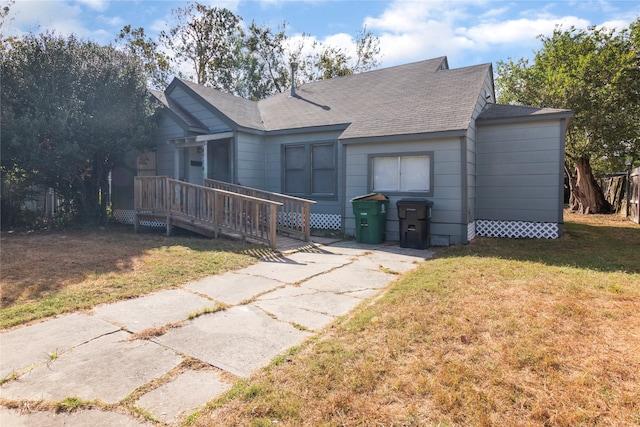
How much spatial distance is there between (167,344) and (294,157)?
28.2ft

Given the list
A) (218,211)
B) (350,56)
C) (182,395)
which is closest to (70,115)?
(218,211)

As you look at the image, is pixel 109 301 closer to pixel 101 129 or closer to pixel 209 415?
pixel 209 415

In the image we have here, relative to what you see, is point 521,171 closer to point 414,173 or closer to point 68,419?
point 414,173

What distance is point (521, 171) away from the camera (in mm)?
9070

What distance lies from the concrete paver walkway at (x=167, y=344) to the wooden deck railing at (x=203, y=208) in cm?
251

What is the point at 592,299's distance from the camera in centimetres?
403

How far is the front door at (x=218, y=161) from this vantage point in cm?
1162

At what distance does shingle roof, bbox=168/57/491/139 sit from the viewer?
8867 mm

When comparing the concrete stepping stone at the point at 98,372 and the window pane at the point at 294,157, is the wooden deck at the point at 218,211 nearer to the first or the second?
the window pane at the point at 294,157

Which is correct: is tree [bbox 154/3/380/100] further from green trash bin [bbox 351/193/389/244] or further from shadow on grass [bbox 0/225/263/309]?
green trash bin [bbox 351/193/389/244]

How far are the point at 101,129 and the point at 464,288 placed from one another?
32.6ft

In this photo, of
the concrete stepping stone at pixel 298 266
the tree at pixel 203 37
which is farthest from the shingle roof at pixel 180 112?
the tree at pixel 203 37

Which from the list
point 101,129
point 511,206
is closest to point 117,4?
Answer: point 101,129

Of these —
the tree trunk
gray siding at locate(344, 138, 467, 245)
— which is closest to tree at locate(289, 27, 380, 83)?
the tree trunk
